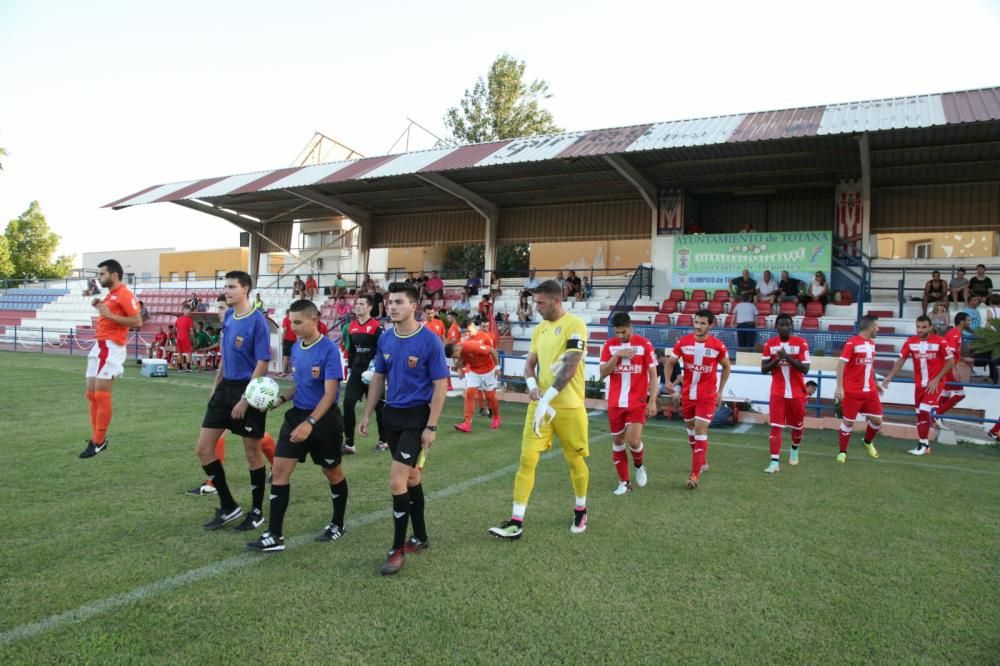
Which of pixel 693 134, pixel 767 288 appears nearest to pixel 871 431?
pixel 767 288

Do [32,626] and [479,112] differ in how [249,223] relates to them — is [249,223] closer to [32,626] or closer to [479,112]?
[479,112]

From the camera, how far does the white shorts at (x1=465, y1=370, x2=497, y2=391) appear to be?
33.9 ft

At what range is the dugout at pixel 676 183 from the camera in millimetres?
15391

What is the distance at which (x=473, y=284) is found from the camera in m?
22.5

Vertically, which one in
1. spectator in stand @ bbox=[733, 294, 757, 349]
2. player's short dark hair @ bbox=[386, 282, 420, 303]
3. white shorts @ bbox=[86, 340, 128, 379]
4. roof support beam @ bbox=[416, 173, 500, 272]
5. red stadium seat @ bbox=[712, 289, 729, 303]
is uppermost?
roof support beam @ bbox=[416, 173, 500, 272]

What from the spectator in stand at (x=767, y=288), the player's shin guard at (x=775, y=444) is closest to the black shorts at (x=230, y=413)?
the player's shin guard at (x=775, y=444)

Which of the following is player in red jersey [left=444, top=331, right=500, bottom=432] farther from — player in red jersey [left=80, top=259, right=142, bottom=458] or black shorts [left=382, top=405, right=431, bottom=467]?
black shorts [left=382, top=405, right=431, bottom=467]

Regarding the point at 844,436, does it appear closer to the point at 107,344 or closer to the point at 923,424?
the point at 923,424

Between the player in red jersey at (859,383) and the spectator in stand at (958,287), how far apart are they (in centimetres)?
820

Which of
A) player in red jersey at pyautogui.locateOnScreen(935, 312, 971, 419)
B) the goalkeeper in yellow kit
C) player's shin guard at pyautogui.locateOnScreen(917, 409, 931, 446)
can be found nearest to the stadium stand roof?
player in red jersey at pyautogui.locateOnScreen(935, 312, 971, 419)

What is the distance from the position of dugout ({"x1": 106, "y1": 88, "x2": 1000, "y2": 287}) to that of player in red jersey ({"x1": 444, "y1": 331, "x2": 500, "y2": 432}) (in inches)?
319

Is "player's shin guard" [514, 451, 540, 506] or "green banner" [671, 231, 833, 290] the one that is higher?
"green banner" [671, 231, 833, 290]

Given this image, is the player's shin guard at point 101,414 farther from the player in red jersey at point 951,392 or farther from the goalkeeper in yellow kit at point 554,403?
the player in red jersey at point 951,392

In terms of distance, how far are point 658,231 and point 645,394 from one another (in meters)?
14.5
